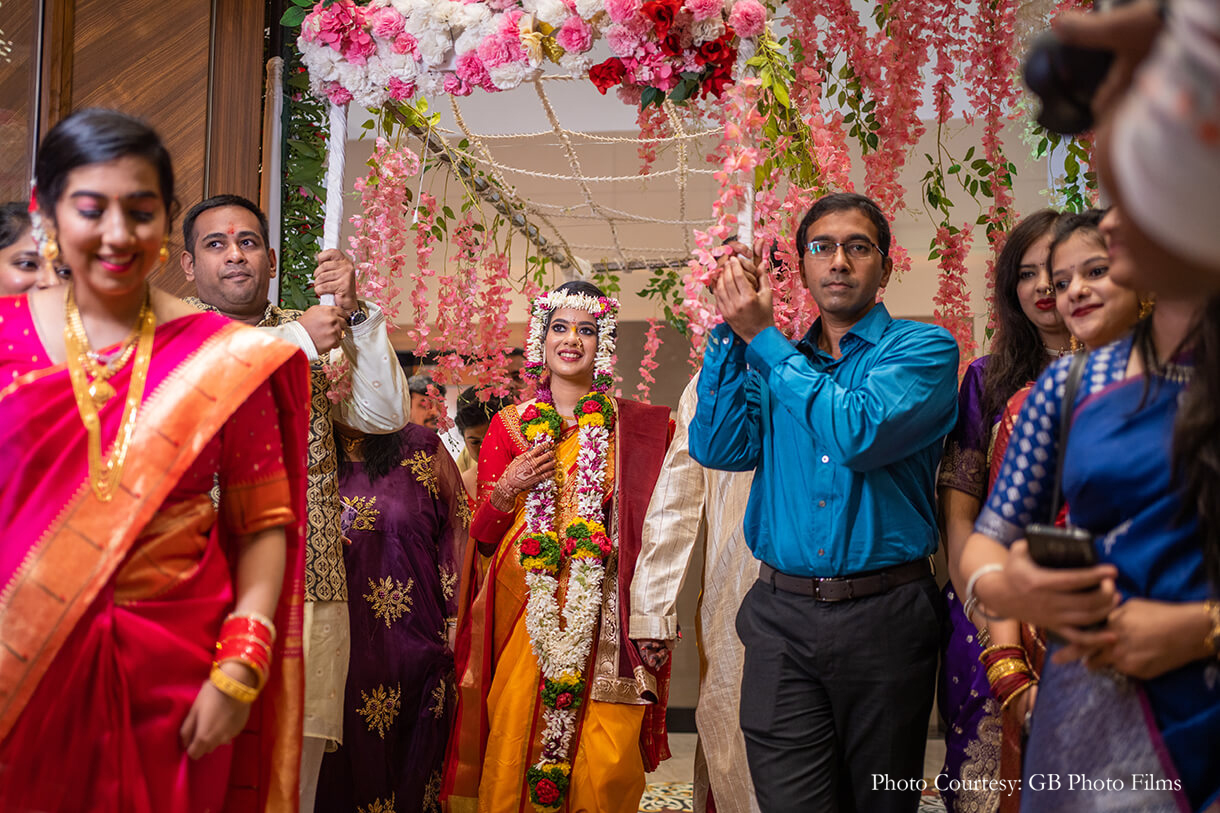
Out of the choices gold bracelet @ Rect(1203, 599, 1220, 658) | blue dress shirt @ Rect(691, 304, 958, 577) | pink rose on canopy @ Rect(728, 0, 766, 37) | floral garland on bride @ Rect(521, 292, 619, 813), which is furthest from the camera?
floral garland on bride @ Rect(521, 292, 619, 813)

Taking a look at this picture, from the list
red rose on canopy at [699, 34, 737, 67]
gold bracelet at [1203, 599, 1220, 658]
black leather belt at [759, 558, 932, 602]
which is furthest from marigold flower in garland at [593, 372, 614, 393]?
gold bracelet at [1203, 599, 1220, 658]

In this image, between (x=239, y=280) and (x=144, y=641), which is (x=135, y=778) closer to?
(x=144, y=641)

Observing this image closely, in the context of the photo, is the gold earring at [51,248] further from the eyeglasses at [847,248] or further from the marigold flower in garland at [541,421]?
the marigold flower in garland at [541,421]

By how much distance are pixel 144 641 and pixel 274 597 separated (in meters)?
0.25

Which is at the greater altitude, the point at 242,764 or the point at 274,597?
the point at 274,597

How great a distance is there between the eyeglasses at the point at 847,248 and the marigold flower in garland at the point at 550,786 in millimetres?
1974

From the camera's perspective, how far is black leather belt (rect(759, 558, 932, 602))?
98.0 inches

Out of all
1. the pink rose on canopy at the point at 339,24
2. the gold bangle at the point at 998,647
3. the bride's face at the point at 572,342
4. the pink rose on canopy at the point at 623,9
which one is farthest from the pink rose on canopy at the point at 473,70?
the gold bangle at the point at 998,647

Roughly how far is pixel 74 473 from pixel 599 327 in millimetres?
2408

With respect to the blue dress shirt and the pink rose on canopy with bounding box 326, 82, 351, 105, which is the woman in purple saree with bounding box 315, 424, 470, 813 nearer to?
the pink rose on canopy with bounding box 326, 82, 351, 105

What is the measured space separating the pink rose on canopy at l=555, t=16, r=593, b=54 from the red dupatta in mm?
1699

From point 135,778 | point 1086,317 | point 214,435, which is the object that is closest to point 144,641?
point 135,778

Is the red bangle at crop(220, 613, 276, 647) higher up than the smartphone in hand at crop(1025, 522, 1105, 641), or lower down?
lower down

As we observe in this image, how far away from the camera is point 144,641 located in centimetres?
183
